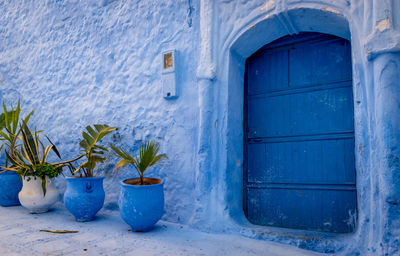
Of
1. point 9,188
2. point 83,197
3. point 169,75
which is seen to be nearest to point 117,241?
→ point 83,197

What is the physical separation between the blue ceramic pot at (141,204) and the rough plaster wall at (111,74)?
0.38 m

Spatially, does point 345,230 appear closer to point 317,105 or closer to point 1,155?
point 317,105

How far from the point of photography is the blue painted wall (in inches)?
70.7

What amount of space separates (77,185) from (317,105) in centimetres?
233

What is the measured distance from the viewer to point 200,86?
2566mm

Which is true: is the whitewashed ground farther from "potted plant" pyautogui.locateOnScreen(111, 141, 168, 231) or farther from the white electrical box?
the white electrical box

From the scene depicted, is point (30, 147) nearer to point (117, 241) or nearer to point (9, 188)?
point (9, 188)

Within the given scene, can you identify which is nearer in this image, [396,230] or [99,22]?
[396,230]

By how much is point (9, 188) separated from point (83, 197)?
147cm

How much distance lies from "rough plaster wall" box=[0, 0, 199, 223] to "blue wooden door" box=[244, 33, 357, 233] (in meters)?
0.62

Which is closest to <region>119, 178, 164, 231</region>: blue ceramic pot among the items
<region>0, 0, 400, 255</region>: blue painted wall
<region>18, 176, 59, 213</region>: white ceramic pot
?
<region>0, 0, 400, 255</region>: blue painted wall

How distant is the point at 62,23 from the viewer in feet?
12.9

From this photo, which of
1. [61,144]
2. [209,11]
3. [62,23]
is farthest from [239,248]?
[62,23]

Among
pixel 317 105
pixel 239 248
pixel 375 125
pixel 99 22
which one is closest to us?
pixel 375 125
